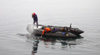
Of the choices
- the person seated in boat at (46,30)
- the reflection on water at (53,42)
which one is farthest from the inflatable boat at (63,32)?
the reflection on water at (53,42)

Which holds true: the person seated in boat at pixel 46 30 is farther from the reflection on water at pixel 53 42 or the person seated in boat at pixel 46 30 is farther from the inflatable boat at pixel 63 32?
the reflection on water at pixel 53 42

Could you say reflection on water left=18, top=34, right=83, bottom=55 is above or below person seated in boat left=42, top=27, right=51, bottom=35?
below

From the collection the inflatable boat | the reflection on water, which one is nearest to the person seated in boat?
the inflatable boat

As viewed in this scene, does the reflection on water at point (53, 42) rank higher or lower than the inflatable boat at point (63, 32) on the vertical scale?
lower

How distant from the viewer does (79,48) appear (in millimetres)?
28766

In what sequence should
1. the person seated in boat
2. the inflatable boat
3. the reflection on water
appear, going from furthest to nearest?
the person seated in boat → the inflatable boat → the reflection on water

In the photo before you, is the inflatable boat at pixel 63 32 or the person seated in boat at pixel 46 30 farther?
the person seated in boat at pixel 46 30

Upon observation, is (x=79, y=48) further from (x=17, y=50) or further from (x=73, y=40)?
(x=17, y=50)

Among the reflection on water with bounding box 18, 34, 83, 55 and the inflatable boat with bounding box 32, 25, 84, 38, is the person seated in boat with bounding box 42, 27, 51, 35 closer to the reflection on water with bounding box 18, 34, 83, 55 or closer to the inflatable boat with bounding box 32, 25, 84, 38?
the inflatable boat with bounding box 32, 25, 84, 38

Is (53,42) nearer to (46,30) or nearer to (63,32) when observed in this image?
(63,32)

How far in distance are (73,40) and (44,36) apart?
542 centimetres

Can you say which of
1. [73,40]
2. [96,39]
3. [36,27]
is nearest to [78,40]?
[73,40]

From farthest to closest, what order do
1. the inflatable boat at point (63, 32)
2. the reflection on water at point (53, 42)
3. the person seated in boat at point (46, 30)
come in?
1. the person seated in boat at point (46, 30)
2. the inflatable boat at point (63, 32)
3. the reflection on water at point (53, 42)

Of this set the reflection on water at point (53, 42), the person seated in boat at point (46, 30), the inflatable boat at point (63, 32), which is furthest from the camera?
the person seated in boat at point (46, 30)
